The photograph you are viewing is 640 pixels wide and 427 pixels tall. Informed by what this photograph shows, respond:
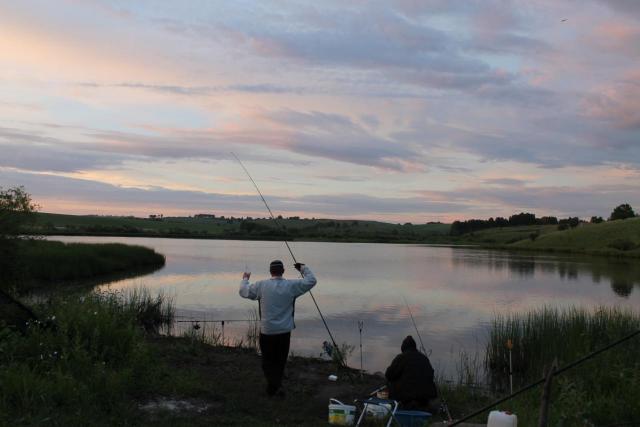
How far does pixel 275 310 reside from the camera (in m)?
7.37

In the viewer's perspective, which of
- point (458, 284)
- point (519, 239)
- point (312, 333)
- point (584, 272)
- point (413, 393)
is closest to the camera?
point (413, 393)

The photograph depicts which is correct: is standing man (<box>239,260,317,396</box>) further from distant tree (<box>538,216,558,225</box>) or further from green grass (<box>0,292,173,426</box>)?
distant tree (<box>538,216,558,225</box>)

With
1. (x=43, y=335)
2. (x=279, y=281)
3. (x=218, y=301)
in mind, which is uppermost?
(x=279, y=281)

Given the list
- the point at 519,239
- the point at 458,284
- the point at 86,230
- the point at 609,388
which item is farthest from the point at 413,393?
the point at 519,239

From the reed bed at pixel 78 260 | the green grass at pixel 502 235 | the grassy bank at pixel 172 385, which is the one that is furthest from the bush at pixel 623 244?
the grassy bank at pixel 172 385

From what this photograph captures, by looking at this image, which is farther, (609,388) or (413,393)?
(609,388)

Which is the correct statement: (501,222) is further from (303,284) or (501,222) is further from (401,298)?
(303,284)

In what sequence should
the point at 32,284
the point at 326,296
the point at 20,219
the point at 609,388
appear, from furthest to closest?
the point at 326,296
the point at 32,284
the point at 20,219
the point at 609,388

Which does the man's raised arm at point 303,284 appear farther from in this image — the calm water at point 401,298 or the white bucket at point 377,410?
the calm water at point 401,298

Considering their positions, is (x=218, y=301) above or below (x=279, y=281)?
below

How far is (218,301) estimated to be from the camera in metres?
22.5

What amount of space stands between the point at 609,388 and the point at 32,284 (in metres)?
21.2

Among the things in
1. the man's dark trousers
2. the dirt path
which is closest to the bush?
the dirt path

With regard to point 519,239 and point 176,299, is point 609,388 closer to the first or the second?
point 176,299
